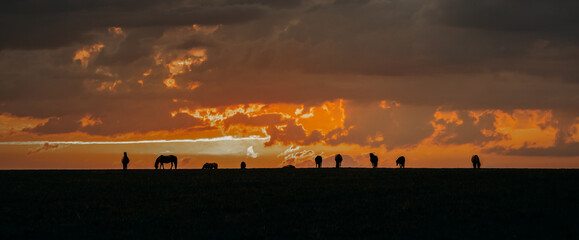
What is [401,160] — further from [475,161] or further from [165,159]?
[165,159]
